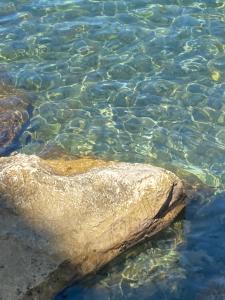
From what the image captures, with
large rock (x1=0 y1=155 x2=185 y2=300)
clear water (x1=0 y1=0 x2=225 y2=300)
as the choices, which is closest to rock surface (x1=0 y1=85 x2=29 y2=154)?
clear water (x1=0 y1=0 x2=225 y2=300)

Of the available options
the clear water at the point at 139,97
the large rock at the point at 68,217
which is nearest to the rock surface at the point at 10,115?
the clear water at the point at 139,97

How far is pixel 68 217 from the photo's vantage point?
21.2ft

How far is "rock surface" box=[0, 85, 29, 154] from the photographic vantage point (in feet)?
28.9

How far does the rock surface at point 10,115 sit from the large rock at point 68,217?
168 cm

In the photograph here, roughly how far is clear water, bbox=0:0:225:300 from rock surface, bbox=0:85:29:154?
0.19 metres

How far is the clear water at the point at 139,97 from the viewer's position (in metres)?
6.59

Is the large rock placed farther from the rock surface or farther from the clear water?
the rock surface

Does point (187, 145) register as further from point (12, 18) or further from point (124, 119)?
point (12, 18)

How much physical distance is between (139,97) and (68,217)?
142 inches

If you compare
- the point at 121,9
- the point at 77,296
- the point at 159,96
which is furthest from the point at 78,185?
the point at 121,9

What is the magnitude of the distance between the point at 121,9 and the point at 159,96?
3138mm

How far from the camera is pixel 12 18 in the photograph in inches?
468

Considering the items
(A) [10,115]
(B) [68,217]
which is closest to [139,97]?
(A) [10,115]

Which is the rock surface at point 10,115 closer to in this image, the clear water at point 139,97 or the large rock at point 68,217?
the clear water at point 139,97
